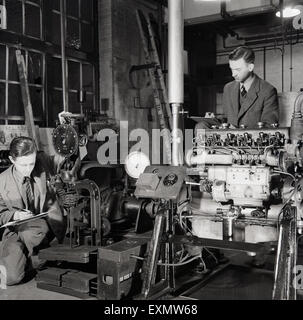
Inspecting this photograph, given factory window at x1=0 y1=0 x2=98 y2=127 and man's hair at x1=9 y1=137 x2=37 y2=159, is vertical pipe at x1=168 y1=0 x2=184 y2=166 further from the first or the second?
factory window at x1=0 y1=0 x2=98 y2=127

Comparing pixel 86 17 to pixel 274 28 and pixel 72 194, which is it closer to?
pixel 274 28

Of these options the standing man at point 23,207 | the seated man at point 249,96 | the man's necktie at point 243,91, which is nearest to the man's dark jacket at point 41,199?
the standing man at point 23,207

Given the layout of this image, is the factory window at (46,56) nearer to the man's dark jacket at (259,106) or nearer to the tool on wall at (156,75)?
the tool on wall at (156,75)

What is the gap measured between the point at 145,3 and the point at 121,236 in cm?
452

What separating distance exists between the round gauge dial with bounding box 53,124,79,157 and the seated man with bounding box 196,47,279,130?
3.23ft

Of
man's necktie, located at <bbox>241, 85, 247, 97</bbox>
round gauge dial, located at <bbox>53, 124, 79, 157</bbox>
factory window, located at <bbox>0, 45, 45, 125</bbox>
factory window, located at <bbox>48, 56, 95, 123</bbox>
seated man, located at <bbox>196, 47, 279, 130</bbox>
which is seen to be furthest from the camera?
factory window, located at <bbox>48, 56, 95, 123</bbox>

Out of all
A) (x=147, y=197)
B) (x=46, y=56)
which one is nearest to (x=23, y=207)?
(x=147, y=197)

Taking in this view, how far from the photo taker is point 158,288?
8.09ft

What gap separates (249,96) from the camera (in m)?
3.25

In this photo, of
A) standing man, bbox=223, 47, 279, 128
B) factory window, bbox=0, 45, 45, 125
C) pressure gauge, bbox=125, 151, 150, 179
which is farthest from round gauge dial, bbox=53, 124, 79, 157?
factory window, bbox=0, 45, 45, 125

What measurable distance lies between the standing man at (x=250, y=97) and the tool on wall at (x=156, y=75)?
8.79 feet

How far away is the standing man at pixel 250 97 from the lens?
3143 millimetres

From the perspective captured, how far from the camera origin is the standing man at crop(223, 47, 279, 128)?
314 cm
